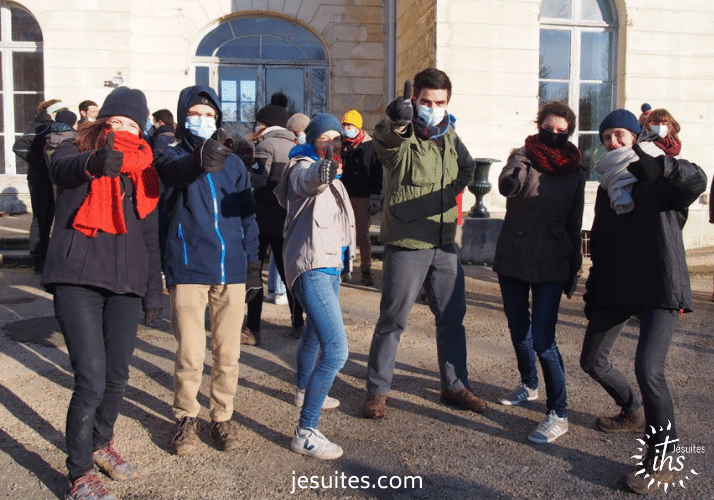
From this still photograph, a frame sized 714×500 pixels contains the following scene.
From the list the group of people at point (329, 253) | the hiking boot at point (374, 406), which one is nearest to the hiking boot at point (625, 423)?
the group of people at point (329, 253)

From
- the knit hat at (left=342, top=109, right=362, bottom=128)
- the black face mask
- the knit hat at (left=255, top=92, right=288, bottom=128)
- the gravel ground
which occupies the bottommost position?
the gravel ground

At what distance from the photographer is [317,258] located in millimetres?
3572

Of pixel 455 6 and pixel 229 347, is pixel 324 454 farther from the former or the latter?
pixel 455 6

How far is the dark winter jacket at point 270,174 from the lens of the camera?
5.53m

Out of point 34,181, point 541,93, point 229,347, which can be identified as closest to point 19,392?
point 229,347

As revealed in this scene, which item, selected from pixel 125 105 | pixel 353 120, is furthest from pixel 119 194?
pixel 353 120

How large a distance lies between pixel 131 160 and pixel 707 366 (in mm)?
4263

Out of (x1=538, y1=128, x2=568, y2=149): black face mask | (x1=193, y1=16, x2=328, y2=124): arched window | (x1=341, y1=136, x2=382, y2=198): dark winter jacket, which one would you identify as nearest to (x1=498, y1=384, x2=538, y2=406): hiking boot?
(x1=538, y1=128, x2=568, y2=149): black face mask

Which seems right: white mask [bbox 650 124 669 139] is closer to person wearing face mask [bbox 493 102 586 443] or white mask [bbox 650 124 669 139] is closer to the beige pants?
person wearing face mask [bbox 493 102 586 443]

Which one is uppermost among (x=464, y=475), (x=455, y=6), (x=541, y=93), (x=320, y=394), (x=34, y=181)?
(x=455, y=6)

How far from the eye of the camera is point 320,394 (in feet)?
11.8

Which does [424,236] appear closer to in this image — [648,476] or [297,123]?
[648,476]

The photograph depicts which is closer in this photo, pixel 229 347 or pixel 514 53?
pixel 229 347

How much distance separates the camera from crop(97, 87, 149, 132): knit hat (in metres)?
3.27
